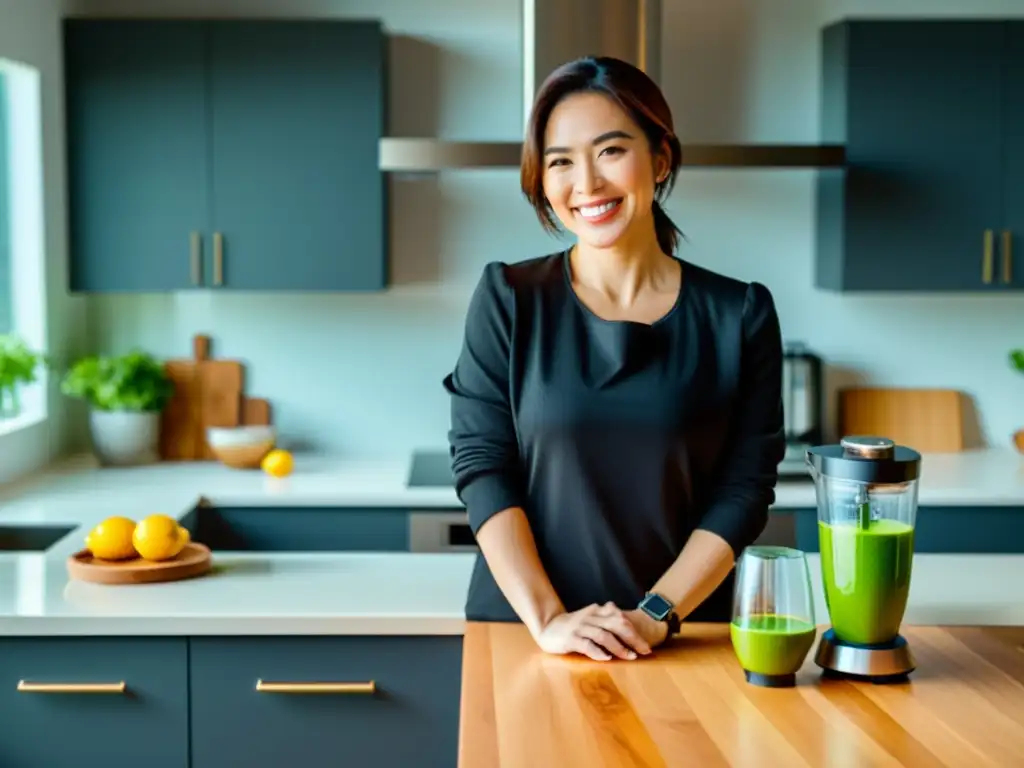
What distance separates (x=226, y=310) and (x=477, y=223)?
0.83 meters

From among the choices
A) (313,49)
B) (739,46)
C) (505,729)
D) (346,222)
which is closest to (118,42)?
(313,49)

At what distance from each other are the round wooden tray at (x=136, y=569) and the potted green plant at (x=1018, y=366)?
2.75m

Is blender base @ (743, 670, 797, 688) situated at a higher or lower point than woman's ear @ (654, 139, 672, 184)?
lower

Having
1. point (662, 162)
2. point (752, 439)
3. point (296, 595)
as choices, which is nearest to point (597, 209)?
point (662, 162)

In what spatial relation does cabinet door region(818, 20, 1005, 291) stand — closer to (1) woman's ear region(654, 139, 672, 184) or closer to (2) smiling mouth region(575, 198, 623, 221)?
(1) woman's ear region(654, 139, 672, 184)

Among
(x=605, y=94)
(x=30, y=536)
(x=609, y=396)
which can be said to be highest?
(x=605, y=94)

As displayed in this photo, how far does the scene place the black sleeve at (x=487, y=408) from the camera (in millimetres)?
2064

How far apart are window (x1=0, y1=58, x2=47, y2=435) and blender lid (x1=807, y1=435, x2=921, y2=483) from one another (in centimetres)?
270

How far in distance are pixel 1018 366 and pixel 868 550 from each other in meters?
2.88

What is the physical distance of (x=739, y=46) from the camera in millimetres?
4395

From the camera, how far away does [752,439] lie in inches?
81.3

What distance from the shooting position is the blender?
5.83ft

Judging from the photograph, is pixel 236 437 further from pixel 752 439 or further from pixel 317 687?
pixel 752 439

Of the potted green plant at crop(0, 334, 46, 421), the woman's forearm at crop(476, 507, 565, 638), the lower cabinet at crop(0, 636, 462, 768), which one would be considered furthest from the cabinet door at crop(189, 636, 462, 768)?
the potted green plant at crop(0, 334, 46, 421)
